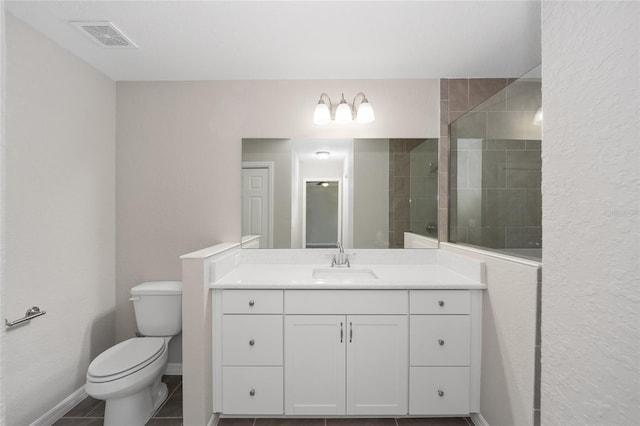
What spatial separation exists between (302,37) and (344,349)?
1797 mm

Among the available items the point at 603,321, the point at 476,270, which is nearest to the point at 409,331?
the point at 476,270

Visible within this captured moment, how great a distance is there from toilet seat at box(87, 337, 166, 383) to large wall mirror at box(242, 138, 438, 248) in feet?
2.85

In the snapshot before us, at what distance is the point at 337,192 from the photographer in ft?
7.69

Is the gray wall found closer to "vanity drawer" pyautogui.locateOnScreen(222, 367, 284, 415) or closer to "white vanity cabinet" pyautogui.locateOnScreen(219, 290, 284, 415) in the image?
"white vanity cabinet" pyautogui.locateOnScreen(219, 290, 284, 415)

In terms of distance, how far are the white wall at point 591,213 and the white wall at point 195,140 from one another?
1.59 meters

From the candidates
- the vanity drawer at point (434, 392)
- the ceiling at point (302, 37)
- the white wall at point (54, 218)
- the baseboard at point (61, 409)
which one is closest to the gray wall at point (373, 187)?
the ceiling at point (302, 37)

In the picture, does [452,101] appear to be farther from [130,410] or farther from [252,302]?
[130,410]

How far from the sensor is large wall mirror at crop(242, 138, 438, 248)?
A: 233cm

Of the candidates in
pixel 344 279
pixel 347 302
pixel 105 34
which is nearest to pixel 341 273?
pixel 344 279

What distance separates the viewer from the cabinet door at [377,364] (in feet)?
5.64

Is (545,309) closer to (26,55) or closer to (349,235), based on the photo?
(349,235)

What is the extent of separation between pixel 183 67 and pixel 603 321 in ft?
8.14

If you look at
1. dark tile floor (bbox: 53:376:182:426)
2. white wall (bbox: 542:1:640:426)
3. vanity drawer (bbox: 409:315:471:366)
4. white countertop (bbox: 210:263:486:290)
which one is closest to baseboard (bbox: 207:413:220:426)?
dark tile floor (bbox: 53:376:182:426)

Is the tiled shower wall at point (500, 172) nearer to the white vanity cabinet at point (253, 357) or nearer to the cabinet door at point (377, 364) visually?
the cabinet door at point (377, 364)
